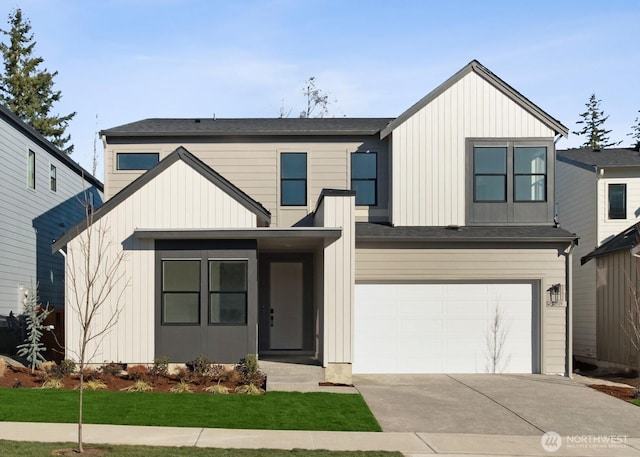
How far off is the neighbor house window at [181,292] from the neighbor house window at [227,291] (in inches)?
13.8

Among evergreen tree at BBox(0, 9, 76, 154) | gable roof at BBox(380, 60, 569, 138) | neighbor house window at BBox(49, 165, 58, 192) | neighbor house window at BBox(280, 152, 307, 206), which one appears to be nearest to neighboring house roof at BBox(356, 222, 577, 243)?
neighbor house window at BBox(280, 152, 307, 206)

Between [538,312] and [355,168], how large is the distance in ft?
20.8

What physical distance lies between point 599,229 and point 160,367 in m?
13.5

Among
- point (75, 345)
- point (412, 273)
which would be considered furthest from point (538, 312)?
point (75, 345)

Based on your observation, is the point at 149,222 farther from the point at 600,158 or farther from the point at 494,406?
the point at 600,158

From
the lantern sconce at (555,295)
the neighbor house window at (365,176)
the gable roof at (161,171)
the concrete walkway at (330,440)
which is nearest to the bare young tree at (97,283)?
the gable roof at (161,171)

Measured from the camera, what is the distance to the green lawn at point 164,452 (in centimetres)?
770

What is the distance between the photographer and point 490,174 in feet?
54.6

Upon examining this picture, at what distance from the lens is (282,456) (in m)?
7.80

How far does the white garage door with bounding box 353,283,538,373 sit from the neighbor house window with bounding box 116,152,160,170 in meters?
7.17

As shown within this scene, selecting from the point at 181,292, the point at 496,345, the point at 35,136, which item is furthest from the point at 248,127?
the point at 496,345

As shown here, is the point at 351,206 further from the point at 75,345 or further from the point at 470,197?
the point at 75,345

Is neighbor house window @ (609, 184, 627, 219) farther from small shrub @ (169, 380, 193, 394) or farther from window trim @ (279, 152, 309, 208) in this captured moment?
small shrub @ (169, 380, 193, 394)

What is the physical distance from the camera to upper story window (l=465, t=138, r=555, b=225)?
16547 mm
